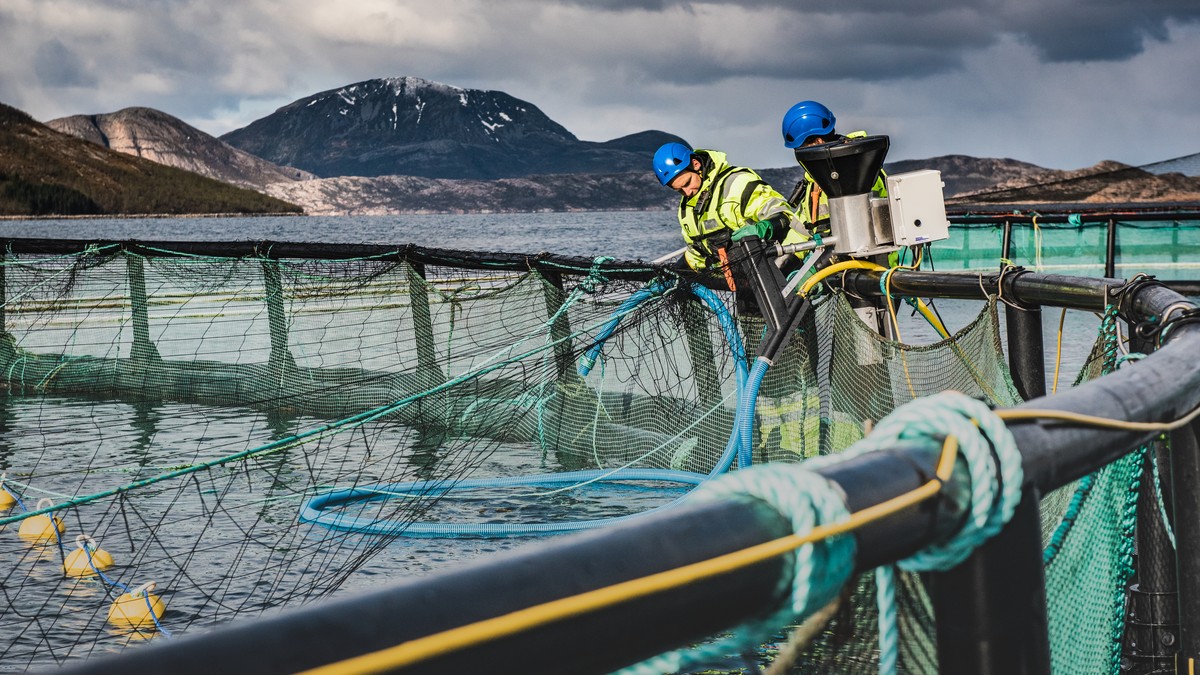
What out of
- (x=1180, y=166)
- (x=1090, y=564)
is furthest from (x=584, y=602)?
(x=1180, y=166)

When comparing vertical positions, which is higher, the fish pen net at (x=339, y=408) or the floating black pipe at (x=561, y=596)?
the floating black pipe at (x=561, y=596)

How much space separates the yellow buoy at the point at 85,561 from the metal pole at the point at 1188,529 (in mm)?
5735

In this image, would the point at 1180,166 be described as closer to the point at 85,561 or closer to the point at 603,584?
the point at 85,561

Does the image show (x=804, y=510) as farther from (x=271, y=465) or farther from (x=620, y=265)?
(x=271, y=465)

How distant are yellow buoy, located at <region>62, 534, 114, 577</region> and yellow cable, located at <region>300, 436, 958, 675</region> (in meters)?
6.36

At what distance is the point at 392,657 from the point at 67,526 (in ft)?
26.1

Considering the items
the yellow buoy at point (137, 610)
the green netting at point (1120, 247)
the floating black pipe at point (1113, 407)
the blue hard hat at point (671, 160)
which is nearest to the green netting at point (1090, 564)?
the floating black pipe at point (1113, 407)

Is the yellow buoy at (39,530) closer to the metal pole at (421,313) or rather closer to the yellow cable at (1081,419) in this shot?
the metal pole at (421,313)

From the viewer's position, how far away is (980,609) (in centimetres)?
142

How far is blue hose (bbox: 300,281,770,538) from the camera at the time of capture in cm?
726

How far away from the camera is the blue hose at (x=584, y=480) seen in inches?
286

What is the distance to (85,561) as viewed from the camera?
270 inches

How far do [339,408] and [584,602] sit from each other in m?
11.0

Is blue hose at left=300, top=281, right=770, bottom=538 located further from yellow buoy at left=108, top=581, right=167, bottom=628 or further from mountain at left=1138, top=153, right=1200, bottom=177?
mountain at left=1138, top=153, right=1200, bottom=177
